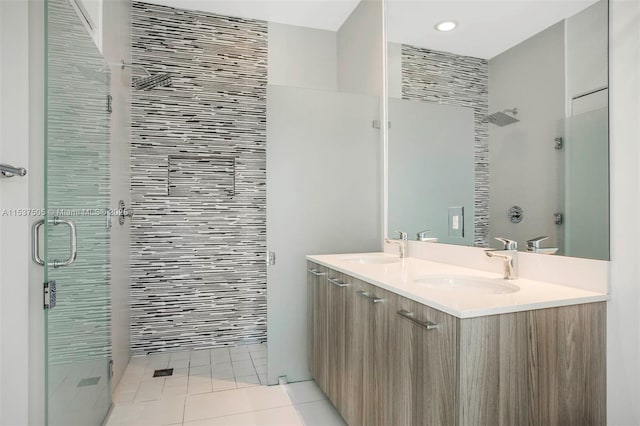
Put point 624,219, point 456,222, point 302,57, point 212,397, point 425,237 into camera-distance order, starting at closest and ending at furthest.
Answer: point 624,219 < point 456,222 < point 425,237 < point 212,397 < point 302,57

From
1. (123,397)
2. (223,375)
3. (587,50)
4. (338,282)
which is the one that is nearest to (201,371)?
(223,375)

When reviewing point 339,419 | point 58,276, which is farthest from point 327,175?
point 58,276

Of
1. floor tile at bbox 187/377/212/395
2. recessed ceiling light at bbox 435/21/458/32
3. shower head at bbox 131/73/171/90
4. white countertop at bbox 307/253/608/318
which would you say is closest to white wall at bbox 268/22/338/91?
shower head at bbox 131/73/171/90

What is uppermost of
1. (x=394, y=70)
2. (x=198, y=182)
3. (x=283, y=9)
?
(x=283, y=9)

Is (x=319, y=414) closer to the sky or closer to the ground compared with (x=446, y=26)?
closer to the ground

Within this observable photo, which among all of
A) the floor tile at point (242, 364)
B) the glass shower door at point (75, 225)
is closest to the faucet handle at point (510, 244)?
the glass shower door at point (75, 225)

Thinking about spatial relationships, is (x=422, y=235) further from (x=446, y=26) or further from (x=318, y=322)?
(x=446, y=26)

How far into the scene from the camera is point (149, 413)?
2096 millimetres

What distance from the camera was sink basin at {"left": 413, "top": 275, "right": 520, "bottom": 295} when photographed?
1.41 m

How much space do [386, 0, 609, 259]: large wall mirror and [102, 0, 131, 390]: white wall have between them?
1.77m

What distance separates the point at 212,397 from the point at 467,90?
2258 millimetres

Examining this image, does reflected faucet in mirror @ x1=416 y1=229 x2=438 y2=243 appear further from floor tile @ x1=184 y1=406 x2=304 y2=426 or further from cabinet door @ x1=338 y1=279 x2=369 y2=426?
floor tile @ x1=184 y1=406 x2=304 y2=426

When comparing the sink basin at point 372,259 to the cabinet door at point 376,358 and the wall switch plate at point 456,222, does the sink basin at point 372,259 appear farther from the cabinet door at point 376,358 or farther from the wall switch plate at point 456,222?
the cabinet door at point 376,358

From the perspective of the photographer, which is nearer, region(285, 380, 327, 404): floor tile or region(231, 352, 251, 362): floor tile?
region(285, 380, 327, 404): floor tile
